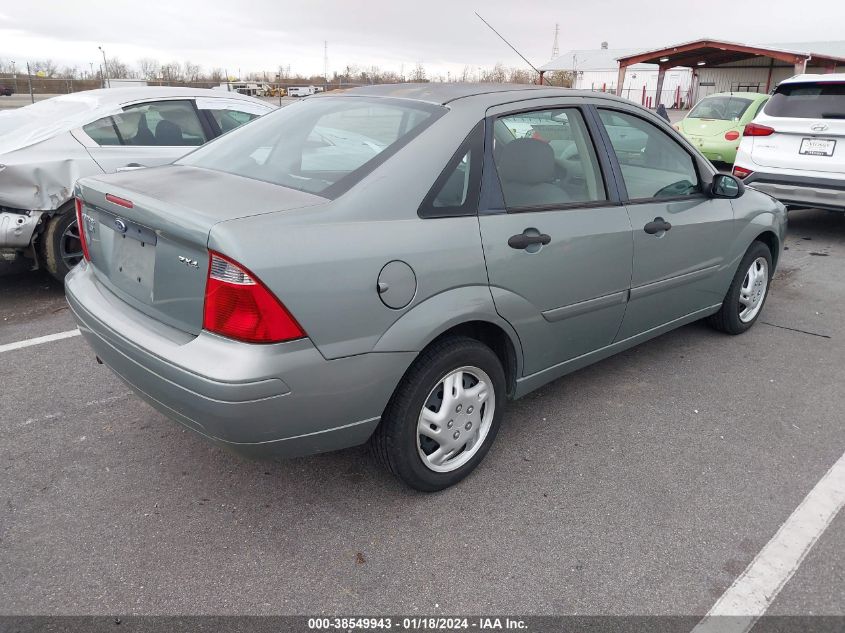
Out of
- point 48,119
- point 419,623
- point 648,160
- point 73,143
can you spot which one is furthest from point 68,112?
point 419,623

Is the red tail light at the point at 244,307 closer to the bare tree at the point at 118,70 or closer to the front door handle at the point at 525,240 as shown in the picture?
the front door handle at the point at 525,240

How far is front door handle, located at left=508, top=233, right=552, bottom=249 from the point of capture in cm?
275

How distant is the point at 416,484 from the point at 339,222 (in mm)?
1119

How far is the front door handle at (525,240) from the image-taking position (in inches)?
108

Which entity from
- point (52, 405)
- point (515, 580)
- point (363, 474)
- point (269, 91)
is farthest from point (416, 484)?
point (269, 91)

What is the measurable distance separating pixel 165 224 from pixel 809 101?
7218 mm

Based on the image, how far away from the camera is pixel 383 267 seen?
7.64 ft

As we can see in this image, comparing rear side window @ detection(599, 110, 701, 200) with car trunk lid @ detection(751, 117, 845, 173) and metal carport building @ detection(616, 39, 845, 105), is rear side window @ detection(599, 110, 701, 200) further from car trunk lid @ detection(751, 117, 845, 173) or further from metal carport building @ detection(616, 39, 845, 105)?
metal carport building @ detection(616, 39, 845, 105)

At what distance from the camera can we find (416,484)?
271 cm

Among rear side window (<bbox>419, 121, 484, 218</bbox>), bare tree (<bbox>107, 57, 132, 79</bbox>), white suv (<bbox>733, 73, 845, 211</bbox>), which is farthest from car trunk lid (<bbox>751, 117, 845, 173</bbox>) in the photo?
bare tree (<bbox>107, 57, 132, 79</bbox>)

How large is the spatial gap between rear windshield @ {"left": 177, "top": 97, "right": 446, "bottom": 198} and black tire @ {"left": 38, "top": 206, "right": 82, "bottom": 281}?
7.73 ft

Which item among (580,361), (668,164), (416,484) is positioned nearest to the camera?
(416,484)

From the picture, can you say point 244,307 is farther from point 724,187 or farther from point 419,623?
point 724,187

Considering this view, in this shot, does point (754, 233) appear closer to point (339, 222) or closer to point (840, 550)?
point (840, 550)
